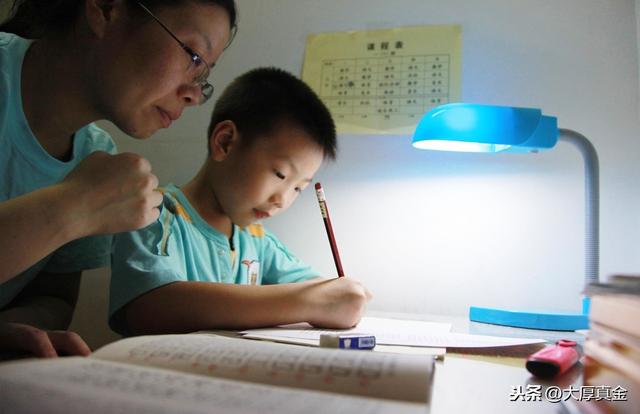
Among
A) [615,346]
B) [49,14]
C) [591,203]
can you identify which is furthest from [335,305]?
[49,14]

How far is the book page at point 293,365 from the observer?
26 cm

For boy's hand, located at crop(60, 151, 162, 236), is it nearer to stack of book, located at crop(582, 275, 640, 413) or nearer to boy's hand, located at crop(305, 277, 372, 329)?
boy's hand, located at crop(305, 277, 372, 329)

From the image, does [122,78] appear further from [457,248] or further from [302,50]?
[457,248]

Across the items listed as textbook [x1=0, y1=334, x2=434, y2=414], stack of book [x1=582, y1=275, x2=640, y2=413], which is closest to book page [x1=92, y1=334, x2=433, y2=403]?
textbook [x1=0, y1=334, x2=434, y2=414]

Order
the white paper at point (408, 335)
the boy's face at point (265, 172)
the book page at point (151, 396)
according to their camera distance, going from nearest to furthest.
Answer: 1. the book page at point (151, 396)
2. the white paper at point (408, 335)
3. the boy's face at point (265, 172)

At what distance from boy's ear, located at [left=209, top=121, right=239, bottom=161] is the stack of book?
69 cm

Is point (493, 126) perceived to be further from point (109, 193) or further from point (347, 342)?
point (109, 193)

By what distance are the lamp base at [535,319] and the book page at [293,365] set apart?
1.66 feet

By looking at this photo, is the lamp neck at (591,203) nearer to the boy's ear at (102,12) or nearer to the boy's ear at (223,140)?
the boy's ear at (223,140)

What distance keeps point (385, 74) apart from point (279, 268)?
0.50 metres

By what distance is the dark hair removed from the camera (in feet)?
2.29

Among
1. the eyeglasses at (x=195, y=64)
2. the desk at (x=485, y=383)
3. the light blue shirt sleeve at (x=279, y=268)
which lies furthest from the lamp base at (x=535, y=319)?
the eyeglasses at (x=195, y=64)

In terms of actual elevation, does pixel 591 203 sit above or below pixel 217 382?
above

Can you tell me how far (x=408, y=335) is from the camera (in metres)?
0.58
